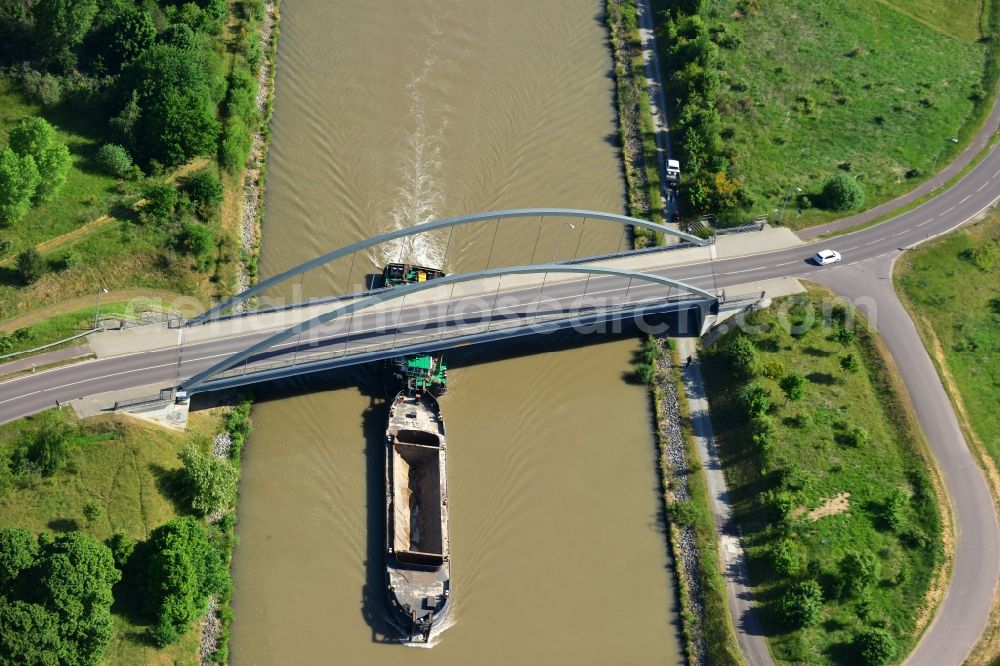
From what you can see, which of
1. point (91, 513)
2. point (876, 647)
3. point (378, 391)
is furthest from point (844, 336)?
point (91, 513)

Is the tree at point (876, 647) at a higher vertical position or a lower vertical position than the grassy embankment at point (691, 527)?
lower

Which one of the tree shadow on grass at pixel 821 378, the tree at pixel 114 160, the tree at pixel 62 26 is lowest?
the tree shadow on grass at pixel 821 378

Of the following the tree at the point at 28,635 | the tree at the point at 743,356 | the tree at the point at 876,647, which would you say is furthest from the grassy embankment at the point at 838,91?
the tree at the point at 28,635

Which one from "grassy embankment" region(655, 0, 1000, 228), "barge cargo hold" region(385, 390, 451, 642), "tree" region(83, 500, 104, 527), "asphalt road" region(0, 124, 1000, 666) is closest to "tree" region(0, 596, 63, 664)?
"tree" region(83, 500, 104, 527)

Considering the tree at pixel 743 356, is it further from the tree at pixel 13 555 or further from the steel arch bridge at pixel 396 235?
the tree at pixel 13 555

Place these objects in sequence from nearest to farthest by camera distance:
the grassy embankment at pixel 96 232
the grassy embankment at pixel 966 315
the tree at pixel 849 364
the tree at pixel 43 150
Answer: the grassy embankment at pixel 96 232 < the tree at pixel 43 150 < the grassy embankment at pixel 966 315 < the tree at pixel 849 364

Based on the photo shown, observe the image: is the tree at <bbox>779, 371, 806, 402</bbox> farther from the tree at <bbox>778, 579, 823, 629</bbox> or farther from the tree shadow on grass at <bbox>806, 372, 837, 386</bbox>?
the tree at <bbox>778, 579, 823, 629</bbox>

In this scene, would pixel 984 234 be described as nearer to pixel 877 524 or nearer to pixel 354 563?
pixel 877 524
